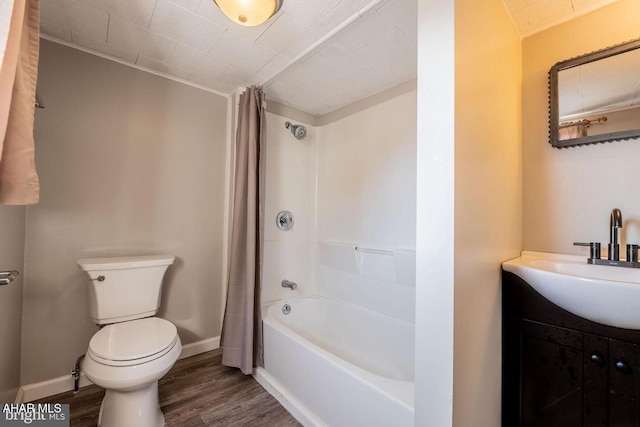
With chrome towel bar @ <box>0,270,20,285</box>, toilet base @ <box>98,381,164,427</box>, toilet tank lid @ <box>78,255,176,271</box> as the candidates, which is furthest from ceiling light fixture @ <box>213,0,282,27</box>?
toilet base @ <box>98,381,164,427</box>

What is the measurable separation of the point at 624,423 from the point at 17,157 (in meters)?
2.05

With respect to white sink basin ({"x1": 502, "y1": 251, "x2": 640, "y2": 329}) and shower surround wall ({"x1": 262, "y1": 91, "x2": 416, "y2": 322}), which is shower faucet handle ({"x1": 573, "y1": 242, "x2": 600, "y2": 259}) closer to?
white sink basin ({"x1": 502, "y1": 251, "x2": 640, "y2": 329})

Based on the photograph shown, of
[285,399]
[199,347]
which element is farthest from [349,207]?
[199,347]

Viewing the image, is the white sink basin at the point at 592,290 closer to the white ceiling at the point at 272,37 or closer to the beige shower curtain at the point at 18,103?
the white ceiling at the point at 272,37

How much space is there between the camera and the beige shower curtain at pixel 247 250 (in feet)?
5.99

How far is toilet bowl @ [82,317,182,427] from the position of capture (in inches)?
45.9

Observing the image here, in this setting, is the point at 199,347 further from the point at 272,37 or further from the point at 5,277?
the point at 272,37

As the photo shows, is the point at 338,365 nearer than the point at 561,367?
No

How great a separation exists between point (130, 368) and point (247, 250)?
0.88 metres

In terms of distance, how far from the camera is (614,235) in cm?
106

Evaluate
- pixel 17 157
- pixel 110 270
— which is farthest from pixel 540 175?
pixel 110 270

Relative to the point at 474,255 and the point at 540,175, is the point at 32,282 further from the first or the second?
the point at 540,175

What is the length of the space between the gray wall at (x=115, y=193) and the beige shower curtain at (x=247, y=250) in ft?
1.29

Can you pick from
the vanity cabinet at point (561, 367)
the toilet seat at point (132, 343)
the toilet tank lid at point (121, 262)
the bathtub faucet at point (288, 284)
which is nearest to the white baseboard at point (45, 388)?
the toilet seat at point (132, 343)
